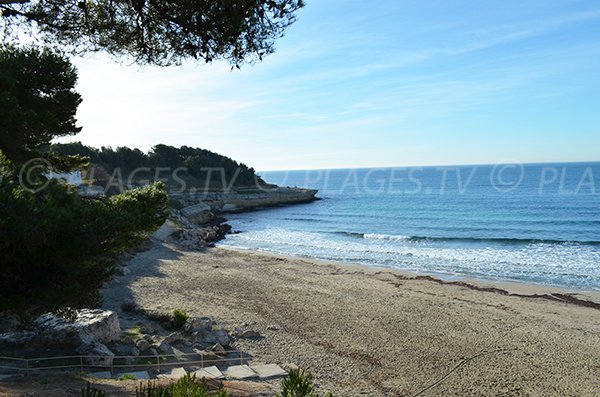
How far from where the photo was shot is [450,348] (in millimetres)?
12250

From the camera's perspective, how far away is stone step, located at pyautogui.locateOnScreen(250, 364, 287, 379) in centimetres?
1012

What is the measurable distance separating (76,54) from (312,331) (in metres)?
9.44

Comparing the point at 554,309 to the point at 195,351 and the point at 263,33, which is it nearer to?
the point at 195,351

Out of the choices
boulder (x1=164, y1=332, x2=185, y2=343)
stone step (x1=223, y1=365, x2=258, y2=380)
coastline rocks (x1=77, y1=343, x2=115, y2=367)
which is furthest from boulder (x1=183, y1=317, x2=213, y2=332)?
coastline rocks (x1=77, y1=343, x2=115, y2=367)

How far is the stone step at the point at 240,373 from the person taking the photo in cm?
984

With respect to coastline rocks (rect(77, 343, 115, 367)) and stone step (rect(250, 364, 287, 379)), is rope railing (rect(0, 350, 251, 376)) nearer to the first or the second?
coastline rocks (rect(77, 343, 115, 367))

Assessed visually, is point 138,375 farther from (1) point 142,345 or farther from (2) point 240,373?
(2) point 240,373

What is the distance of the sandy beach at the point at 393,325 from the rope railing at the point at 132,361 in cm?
98

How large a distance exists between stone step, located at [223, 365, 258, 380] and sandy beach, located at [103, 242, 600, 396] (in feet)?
3.04

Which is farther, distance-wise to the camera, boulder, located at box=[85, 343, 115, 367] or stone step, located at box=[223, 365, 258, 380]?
stone step, located at box=[223, 365, 258, 380]

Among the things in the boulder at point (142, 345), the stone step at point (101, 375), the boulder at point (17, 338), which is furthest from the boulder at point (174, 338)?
the boulder at point (17, 338)

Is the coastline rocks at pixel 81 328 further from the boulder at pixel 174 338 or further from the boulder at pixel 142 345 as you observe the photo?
the boulder at pixel 174 338

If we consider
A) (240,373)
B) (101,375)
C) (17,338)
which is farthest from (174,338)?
(17,338)

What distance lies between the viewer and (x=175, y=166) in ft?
226
